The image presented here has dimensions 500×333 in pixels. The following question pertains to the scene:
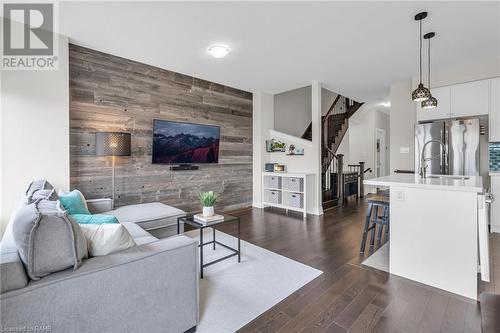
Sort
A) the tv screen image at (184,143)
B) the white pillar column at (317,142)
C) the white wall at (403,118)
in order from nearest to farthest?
the tv screen image at (184,143), the white wall at (403,118), the white pillar column at (317,142)

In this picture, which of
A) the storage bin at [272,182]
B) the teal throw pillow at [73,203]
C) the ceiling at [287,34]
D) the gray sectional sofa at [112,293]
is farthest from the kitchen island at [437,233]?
the teal throw pillow at [73,203]

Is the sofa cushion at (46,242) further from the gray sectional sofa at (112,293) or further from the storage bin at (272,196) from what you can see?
the storage bin at (272,196)

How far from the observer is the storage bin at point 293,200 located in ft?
16.0

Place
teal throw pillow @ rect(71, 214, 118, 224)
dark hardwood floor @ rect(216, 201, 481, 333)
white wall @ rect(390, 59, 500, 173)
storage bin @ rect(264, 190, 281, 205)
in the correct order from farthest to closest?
1. storage bin @ rect(264, 190, 281, 205)
2. white wall @ rect(390, 59, 500, 173)
3. teal throw pillow @ rect(71, 214, 118, 224)
4. dark hardwood floor @ rect(216, 201, 481, 333)

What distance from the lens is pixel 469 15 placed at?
2633 millimetres

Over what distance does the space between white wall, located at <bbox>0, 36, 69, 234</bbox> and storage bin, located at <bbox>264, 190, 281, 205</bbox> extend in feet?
12.0

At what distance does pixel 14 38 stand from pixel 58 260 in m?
3.08

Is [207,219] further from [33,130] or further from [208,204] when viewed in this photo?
[33,130]

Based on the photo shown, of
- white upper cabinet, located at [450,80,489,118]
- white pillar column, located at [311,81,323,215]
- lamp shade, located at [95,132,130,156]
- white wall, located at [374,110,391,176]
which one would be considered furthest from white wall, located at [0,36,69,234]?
A: white wall, located at [374,110,391,176]

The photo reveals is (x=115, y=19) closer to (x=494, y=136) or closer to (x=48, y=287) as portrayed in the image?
(x=48, y=287)

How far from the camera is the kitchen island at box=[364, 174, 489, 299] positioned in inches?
78.7

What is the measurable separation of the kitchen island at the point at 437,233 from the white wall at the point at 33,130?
385 centimetres

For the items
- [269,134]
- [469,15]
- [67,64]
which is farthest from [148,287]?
[269,134]

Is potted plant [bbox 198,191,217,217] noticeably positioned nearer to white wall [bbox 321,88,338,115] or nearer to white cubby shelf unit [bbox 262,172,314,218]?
white cubby shelf unit [bbox 262,172,314,218]
